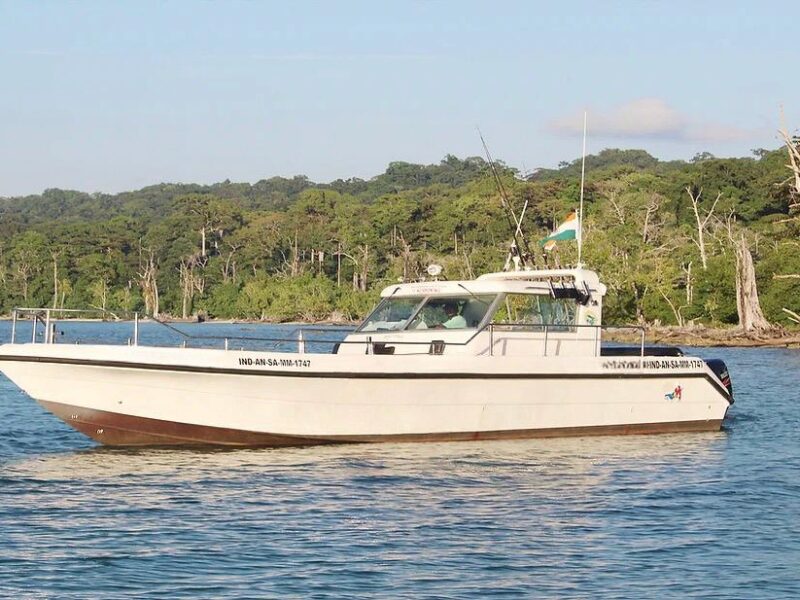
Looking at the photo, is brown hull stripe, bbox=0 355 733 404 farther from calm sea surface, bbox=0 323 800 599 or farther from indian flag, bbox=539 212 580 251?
indian flag, bbox=539 212 580 251

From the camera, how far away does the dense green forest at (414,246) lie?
7025 cm

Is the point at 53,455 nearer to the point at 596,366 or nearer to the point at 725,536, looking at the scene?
the point at 596,366

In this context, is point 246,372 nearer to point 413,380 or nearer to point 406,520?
point 413,380

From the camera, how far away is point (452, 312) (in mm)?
19172

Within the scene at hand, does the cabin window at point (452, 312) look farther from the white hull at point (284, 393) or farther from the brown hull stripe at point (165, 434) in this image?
the brown hull stripe at point (165, 434)

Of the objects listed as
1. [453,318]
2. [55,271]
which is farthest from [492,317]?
[55,271]

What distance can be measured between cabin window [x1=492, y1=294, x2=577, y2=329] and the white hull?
1.18 metres

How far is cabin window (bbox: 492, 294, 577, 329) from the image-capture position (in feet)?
63.5

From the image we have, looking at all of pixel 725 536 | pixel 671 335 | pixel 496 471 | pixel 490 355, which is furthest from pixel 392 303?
pixel 671 335

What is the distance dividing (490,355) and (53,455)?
6004mm

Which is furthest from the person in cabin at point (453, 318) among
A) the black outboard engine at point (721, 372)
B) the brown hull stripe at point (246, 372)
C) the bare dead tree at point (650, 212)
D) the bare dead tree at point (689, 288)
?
the bare dead tree at point (650, 212)

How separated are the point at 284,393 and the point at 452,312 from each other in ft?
10.6

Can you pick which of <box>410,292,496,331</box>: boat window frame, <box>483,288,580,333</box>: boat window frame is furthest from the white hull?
<box>410,292,496,331</box>: boat window frame

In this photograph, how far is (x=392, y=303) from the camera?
781 inches
